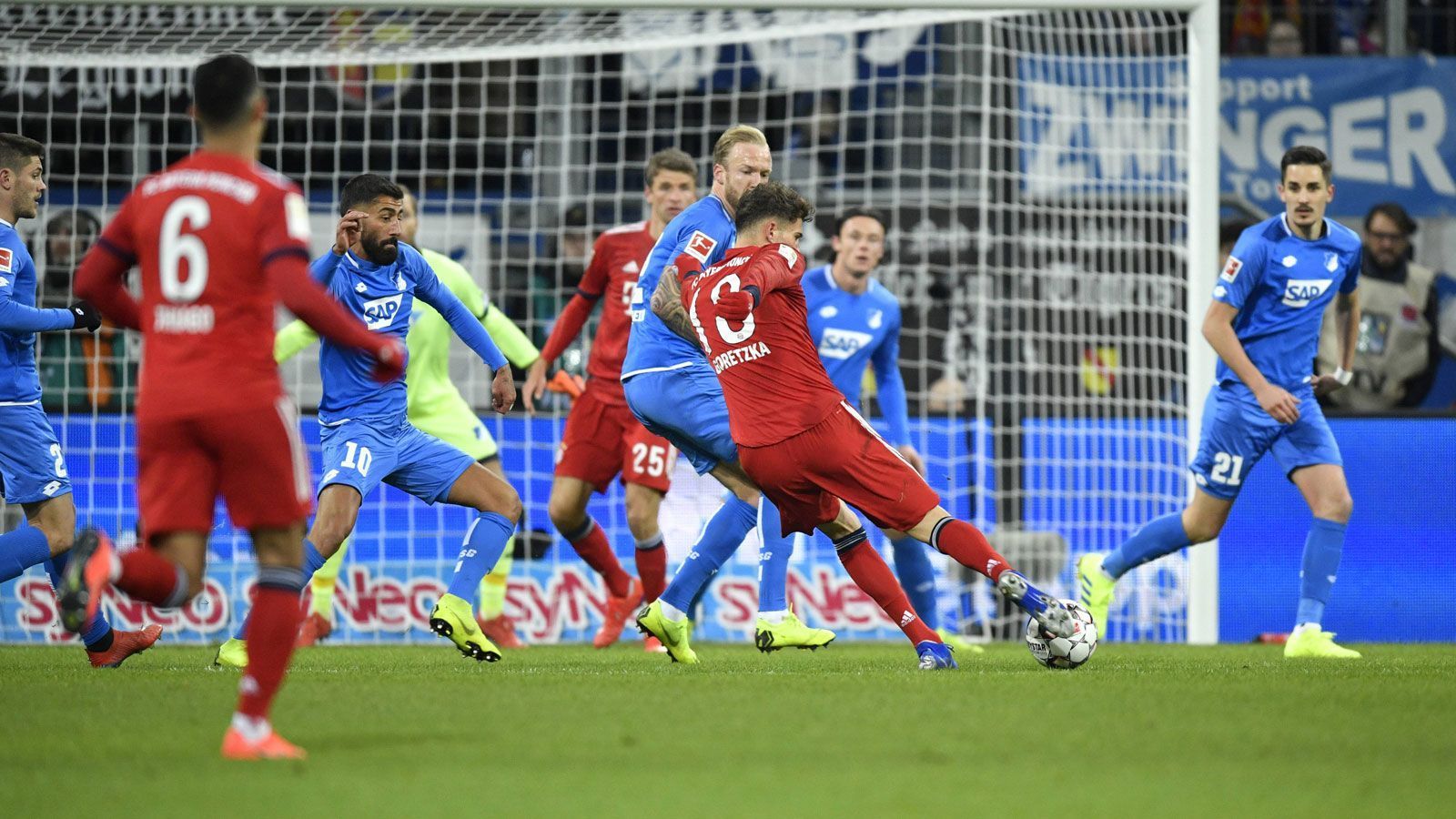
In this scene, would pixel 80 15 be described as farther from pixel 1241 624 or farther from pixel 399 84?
pixel 1241 624

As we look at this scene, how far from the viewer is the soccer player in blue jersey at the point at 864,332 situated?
343 inches

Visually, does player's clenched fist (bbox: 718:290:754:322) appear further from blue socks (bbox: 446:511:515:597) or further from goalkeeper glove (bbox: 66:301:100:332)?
goalkeeper glove (bbox: 66:301:100:332)

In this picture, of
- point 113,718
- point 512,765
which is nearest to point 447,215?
point 113,718

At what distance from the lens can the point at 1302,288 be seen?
8156 millimetres

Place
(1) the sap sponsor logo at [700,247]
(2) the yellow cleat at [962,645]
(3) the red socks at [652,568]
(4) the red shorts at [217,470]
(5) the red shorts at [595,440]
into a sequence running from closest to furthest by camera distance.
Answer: (4) the red shorts at [217,470] → (1) the sap sponsor logo at [700,247] → (2) the yellow cleat at [962,645] → (3) the red socks at [652,568] → (5) the red shorts at [595,440]

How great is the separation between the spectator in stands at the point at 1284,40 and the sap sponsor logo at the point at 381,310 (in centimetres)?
893

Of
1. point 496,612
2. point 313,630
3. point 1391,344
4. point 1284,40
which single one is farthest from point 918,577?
point 1284,40

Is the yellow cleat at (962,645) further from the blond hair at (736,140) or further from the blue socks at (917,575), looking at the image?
the blond hair at (736,140)

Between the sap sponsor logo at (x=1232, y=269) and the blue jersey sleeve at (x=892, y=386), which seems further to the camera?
the blue jersey sleeve at (x=892, y=386)

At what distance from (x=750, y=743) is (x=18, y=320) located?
4.11m

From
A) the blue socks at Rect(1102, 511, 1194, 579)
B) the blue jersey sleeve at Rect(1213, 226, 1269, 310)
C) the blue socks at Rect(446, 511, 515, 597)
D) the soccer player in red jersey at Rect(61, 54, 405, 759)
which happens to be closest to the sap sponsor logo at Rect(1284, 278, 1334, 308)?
the blue jersey sleeve at Rect(1213, 226, 1269, 310)

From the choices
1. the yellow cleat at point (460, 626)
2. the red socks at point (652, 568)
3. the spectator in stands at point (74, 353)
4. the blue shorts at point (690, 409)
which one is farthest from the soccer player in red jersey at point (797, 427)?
the spectator in stands at point (74, 353)

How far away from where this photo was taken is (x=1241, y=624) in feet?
33.8

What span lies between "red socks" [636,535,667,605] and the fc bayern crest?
13.1 feet
